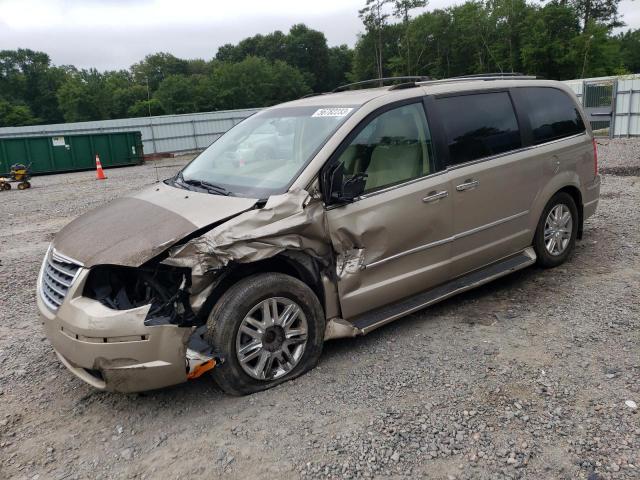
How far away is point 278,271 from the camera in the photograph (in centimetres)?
355

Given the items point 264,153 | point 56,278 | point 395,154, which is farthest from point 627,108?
point 56,278

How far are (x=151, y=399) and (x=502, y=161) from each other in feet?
10.9

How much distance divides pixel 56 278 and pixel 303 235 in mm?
1599

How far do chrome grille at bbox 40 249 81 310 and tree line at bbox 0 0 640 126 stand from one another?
46.3 metres

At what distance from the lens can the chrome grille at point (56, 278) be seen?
10.5 feet

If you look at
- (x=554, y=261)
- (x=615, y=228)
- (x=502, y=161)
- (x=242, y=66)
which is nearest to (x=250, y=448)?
(x=502, y=161)

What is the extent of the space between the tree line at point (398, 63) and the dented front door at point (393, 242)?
146ft

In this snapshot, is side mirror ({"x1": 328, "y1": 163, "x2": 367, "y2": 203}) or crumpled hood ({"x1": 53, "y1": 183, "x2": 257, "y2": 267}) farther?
side mirror ({"x1": 328, "y1": 163, "x2": 367, "y2": 203})

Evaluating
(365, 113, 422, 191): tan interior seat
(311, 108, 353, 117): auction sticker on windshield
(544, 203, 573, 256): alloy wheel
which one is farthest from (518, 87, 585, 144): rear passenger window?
(311, 108, 353, 117): auction sticker on windshield

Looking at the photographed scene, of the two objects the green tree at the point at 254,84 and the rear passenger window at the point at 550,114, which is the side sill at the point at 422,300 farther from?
the green tree at the point at 254,84

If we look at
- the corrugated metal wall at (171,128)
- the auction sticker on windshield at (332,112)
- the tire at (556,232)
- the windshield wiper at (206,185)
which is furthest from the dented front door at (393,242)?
the corrugated metal wall at (171,128)

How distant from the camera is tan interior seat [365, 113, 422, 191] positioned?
3861 mm

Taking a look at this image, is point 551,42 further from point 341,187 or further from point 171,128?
point 341,187

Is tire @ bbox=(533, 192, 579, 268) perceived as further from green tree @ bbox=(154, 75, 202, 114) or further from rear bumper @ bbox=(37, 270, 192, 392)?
green tree @ bbox=(154, 75, 202, 114)
